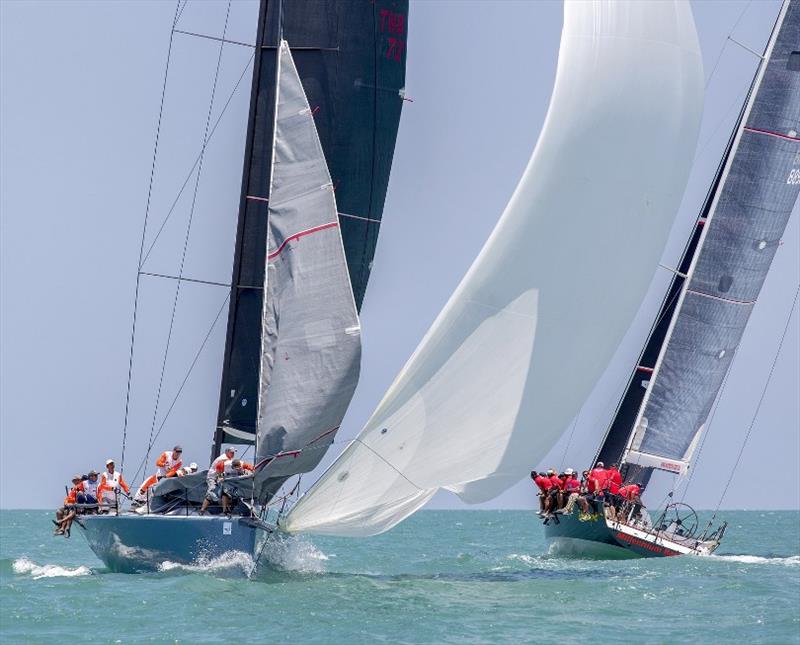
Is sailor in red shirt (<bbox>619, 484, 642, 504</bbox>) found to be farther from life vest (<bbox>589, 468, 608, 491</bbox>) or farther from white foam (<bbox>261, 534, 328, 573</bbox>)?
white foam (<bbox>261, 534, 328, 573</bbox>)

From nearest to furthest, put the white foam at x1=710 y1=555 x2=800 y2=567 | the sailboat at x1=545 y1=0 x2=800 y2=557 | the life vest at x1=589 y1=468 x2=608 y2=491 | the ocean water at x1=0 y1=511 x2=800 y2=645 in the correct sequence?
the ocean water at x1=0 y1=511 x2=800 y2=645 < the white foam at x1=710 y1=555 x2=800 y2=567 < the life vest at x1=589 y1=468 x2=608 y2=491 < the sailboat at x1=545 y1=0 x2=800 y2=557

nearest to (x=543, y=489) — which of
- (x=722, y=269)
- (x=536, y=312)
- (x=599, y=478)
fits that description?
(x=599, y=478)

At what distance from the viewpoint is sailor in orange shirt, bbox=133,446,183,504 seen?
23.7 m

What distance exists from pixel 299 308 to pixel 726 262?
12.0 metres

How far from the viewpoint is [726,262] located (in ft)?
102

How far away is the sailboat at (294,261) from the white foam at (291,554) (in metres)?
0.42

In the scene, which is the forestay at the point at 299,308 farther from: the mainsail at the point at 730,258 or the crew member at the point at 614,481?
the mainsail at the point at 730,258

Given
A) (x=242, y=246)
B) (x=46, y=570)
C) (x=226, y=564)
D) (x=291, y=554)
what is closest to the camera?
(x=226, y=564)

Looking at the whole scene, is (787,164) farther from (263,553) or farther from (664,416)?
(263,553)

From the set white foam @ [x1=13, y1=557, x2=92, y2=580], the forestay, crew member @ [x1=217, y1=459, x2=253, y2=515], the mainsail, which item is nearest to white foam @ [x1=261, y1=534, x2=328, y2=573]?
crew member @ [x1=217, y1=459, x2=253, y2=515]

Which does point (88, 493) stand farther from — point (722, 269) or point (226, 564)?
point (722, 269)

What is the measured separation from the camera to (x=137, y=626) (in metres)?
19.4

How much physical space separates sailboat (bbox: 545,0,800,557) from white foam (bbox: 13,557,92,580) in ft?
33.2

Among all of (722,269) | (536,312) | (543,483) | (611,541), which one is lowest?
(611,541)
